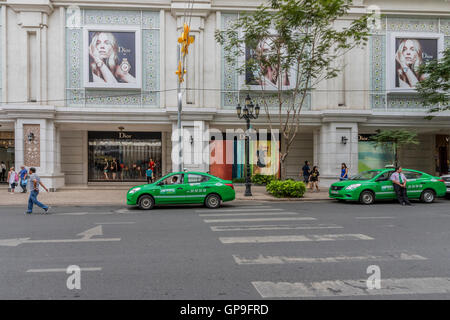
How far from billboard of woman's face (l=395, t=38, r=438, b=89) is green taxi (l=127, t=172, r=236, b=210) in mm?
13447

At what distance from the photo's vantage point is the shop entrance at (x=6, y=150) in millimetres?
22422

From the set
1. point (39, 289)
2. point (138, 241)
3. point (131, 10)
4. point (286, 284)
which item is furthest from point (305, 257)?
point (131, 10)

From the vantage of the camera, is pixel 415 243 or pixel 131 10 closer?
pixel 415 243

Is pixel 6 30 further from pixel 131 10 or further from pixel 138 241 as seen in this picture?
pixel 138 241

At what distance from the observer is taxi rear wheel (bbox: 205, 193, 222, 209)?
13219 millimetres

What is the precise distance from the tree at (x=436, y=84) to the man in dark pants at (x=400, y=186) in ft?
24.0

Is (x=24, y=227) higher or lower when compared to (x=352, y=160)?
lower

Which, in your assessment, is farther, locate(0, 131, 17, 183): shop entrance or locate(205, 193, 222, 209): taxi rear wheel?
locate(0, 131, 17, 183): shop entrance

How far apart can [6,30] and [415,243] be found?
21.4 m

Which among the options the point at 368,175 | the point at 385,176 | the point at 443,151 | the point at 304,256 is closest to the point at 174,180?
the point at 304,256

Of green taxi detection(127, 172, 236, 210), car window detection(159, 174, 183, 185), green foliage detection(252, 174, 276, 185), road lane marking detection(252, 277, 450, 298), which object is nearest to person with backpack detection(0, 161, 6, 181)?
green taxi detection(127, 172, 236, 210)

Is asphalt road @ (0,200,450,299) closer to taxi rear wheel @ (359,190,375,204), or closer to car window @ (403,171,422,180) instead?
taxi rear wheel @ (359,190,375,204)

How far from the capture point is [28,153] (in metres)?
18.7

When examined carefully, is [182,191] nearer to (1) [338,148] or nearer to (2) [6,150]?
(1) [338,148]
